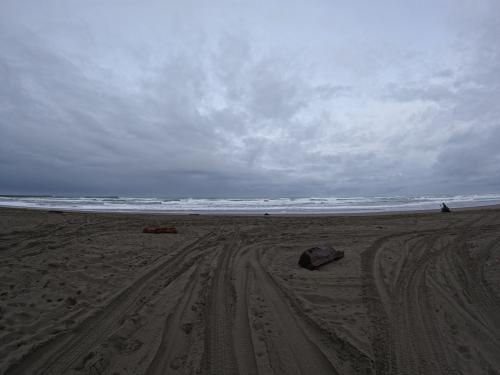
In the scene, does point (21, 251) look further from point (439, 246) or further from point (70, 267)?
point (439, 246)

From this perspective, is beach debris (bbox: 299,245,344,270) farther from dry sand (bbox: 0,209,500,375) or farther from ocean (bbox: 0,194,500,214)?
ocean (bbox: 0,194,500,214)

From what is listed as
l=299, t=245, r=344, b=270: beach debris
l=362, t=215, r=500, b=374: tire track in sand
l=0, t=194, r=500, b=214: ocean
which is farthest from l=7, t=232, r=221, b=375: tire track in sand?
l=0, t=194, r=500, b=214: ocean

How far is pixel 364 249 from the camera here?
27.0 feet

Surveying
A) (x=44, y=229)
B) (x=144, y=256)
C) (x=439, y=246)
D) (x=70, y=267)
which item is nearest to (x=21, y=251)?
(x=70, y=267)

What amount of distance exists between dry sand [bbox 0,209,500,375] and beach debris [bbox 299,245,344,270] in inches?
10.2

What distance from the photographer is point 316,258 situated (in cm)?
655

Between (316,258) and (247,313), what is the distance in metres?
3.10

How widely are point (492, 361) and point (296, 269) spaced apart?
389cm

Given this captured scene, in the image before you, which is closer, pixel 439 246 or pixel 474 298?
pixel 474 298

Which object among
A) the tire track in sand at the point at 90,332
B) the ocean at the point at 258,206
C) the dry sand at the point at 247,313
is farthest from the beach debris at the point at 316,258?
the ocean at the point at 258,206

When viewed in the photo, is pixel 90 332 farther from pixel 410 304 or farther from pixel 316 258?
pixel 410 304

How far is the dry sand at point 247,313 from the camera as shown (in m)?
2.92

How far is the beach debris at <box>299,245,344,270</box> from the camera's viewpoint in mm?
6426

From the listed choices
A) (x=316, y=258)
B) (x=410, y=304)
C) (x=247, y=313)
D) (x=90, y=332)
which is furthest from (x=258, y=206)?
(x=90, y=332)
